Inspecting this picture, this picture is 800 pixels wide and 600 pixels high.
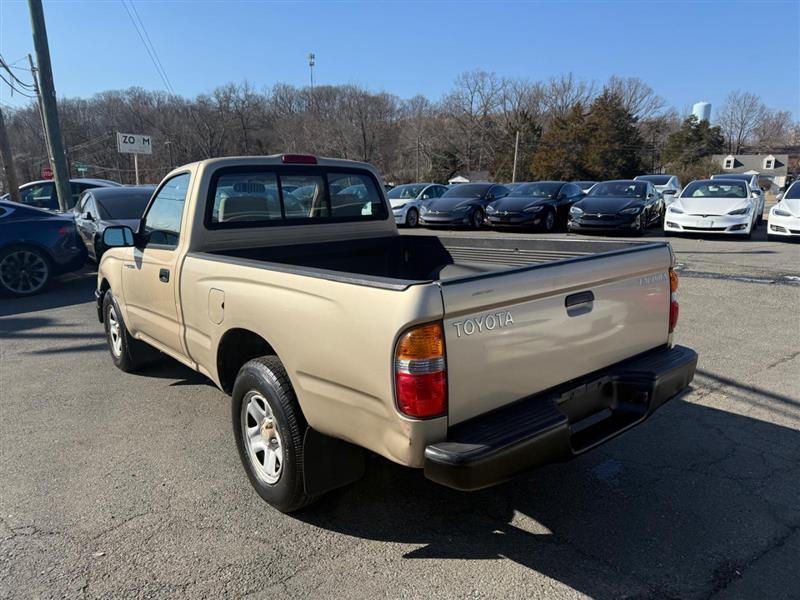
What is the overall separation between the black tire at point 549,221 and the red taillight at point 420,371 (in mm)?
15071

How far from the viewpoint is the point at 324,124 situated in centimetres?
7675

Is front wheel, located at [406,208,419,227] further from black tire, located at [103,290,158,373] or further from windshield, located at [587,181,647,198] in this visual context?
black tire, located at [103,290,158,373]

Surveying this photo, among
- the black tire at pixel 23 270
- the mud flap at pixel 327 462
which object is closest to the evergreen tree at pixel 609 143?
the black tire at pixel 23 270

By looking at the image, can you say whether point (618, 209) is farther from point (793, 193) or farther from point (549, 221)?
point (793, 193)

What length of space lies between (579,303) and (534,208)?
14198mm

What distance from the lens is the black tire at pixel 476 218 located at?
58.5 ft

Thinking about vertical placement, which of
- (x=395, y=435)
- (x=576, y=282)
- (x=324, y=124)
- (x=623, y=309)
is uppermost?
(x=324, y=124)

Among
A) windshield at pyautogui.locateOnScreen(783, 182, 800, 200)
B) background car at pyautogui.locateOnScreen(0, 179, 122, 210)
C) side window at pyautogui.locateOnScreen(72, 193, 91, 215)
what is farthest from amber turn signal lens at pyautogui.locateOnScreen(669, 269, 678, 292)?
background car at pyautogui.locateOnScreen(0, 179, 122, 210)

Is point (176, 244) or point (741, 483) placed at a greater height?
point (176, 244)

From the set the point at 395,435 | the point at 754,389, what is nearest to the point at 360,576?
the point at 395,435

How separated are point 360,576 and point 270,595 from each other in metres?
0.40

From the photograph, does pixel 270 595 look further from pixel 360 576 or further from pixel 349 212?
pixel 349 212

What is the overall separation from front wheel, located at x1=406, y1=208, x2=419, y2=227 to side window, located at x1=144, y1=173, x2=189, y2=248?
15.8 meters

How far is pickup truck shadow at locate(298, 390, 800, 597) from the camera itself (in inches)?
98.0
